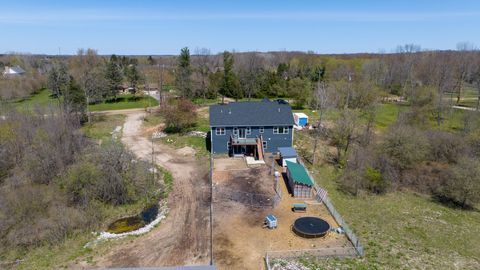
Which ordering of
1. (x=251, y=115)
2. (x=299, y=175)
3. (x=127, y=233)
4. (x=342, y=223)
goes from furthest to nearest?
(x=251, y=115)
(x=299, y=175)
(x=342, y=223)
(x=127, y=233)

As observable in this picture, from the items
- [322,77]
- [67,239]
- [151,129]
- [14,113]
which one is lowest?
[67,239]

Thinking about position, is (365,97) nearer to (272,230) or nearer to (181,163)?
(181,163)

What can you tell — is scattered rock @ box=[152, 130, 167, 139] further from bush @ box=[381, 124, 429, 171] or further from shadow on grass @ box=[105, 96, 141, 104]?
shadow on grass @ box=[105, 96, 141, 104]

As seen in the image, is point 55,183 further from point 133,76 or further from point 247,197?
point 133,76

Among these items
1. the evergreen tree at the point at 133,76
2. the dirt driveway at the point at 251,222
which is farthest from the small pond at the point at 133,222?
the evergreen tree at the point at 133,76

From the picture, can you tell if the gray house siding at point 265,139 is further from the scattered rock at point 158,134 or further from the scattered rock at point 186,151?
the scattered rock at point 158,134

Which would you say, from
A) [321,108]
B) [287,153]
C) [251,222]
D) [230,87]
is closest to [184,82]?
[230,87]

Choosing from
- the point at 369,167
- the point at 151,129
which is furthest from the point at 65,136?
the point at 369,167
